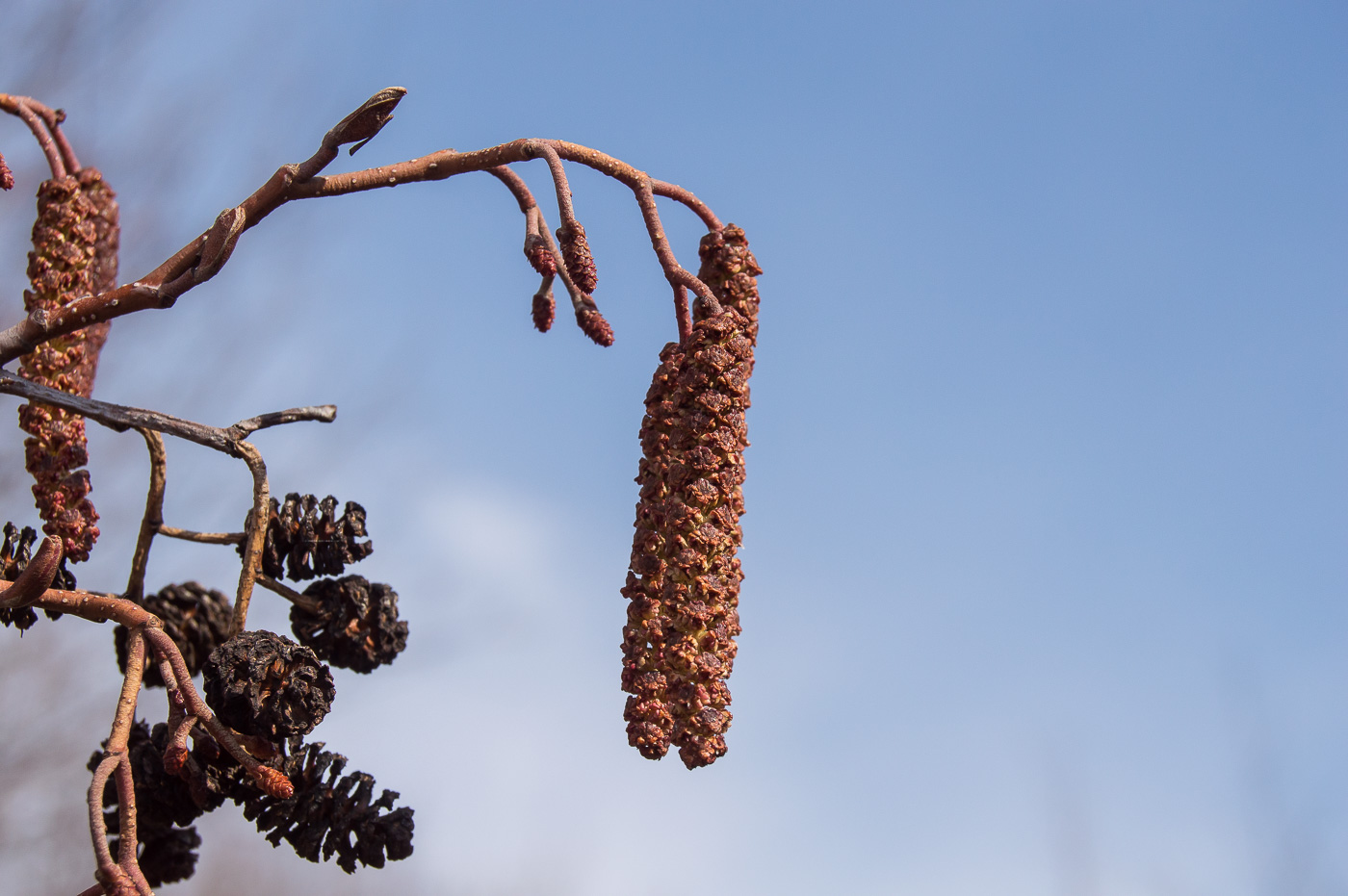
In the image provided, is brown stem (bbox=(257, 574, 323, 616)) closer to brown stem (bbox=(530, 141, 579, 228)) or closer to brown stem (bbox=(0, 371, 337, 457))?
brown stem (bbox=(0, 371, 337, 457))

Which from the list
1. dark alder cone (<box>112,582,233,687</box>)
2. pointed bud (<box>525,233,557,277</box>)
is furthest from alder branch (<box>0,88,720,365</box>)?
dark alder cone (<box>112,582,233,687</box>)

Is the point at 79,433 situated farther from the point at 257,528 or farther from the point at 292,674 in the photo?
the point at 292,674

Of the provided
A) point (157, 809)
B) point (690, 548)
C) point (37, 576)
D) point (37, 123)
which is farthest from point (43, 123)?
point (690, 548)

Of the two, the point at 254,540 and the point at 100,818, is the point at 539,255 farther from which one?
the point at 100,818

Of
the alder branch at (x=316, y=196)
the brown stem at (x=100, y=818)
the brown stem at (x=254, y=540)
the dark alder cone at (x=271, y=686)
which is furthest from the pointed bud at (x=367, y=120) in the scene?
the brown stem at (x=100, y=818)

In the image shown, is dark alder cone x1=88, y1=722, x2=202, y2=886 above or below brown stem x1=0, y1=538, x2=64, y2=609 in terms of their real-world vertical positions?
below
